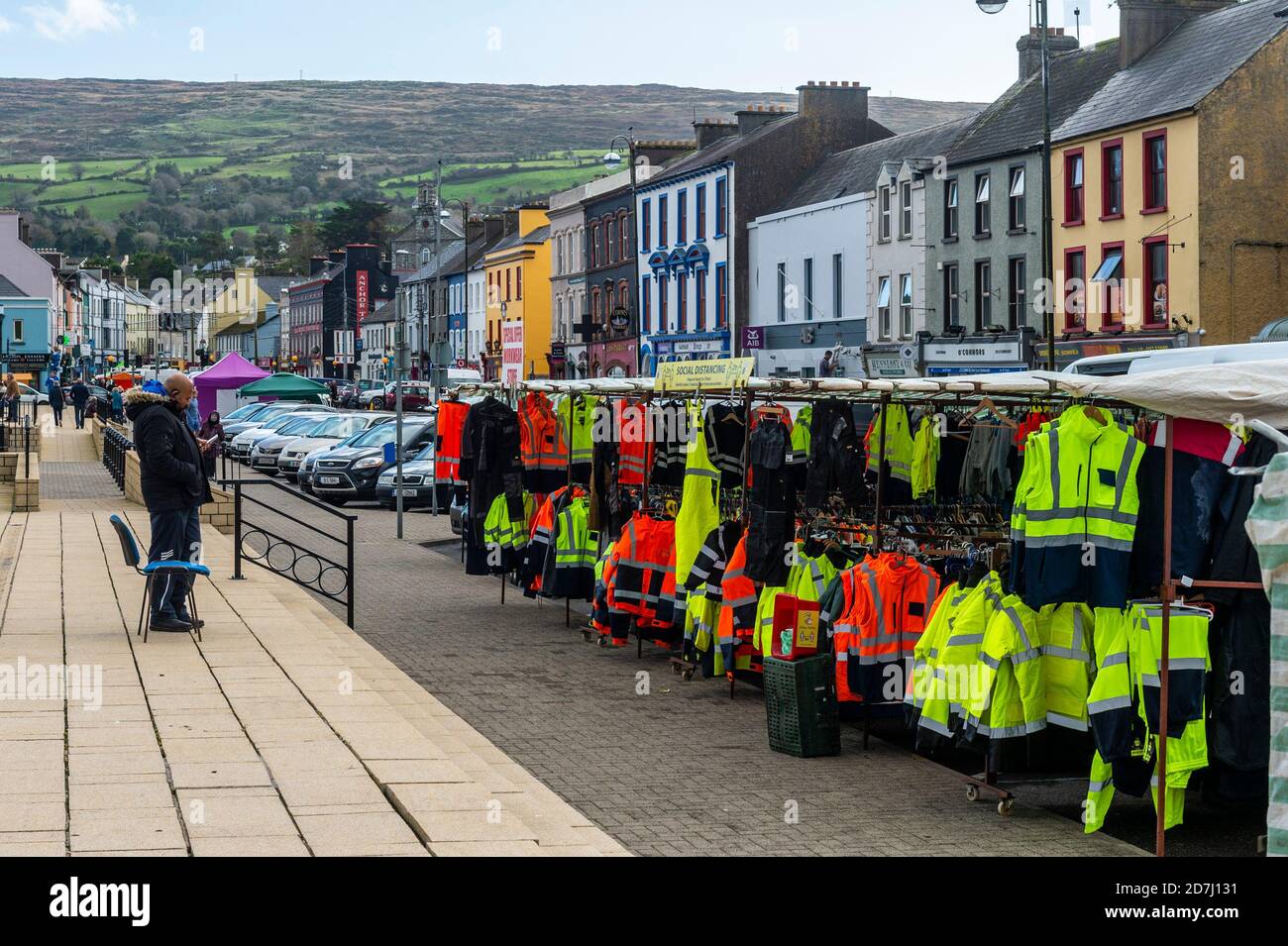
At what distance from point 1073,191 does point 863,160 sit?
13.8 meters

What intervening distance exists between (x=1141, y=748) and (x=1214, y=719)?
45cm

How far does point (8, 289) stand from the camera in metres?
111

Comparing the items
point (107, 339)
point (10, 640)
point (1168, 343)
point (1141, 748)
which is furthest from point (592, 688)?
point (107, 339)

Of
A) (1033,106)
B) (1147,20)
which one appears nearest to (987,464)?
(1147,20)

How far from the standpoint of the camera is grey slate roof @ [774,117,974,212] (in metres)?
49.0

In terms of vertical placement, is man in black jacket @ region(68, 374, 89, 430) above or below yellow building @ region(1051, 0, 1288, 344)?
below

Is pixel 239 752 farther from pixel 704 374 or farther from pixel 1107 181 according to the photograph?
pixel 1107 181

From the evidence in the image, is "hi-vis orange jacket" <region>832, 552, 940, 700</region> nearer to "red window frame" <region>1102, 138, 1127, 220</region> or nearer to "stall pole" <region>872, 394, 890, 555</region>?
"stall pole" <region>872, 394, 890, 555</region>

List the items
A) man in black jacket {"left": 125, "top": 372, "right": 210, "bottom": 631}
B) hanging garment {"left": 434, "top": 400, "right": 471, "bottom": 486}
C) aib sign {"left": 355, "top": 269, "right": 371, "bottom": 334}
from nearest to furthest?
man in black jacket {"left": 125, "top": 372, "right": 210, "bottom": 631} → hanging garment {"left": 434, "top": 400, "right": 471, "bottom": 486} → aib sign {"left": 355, "top": 269, "right": 371, "bottom": 334}

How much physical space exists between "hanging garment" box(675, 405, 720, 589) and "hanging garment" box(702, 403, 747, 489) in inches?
18.4

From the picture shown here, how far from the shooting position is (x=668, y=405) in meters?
15.8

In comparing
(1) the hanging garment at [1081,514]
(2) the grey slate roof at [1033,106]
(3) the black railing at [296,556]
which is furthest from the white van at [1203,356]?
(2) the grey slate roof at [1033,106]

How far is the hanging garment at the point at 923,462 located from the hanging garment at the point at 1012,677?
3.44m

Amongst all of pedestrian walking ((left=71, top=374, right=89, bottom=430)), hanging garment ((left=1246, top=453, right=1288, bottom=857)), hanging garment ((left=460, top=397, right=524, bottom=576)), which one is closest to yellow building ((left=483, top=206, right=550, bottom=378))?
pedestrian walking ((left=71, top=374, right=89, bottom=430))
